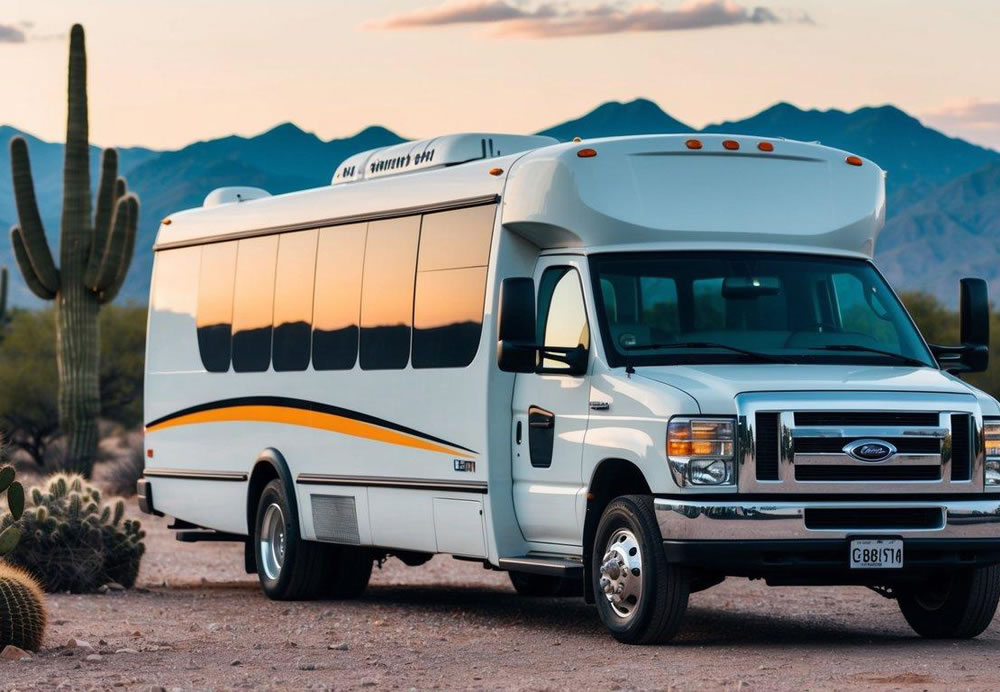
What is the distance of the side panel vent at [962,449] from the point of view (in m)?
11.0

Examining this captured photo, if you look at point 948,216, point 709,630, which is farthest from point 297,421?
point 948,216

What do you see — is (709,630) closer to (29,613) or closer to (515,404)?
(515,404)

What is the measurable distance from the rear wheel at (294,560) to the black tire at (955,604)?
4.92m

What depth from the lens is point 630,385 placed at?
11.1 metres

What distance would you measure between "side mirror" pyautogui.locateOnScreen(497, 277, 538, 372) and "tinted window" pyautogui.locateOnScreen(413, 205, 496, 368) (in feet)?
4.10

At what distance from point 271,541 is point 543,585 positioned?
7.82 feet

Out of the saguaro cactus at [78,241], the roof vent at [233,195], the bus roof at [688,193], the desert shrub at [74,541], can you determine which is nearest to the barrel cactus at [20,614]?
the bus roof at [688,193]

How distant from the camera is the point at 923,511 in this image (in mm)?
10969

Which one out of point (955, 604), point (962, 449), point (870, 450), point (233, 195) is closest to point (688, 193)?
point (870, 450)

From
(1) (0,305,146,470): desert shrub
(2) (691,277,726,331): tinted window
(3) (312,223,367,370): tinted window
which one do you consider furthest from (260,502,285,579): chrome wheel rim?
(1) (0,305,146,470): desert shrub

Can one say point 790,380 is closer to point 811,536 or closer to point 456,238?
point 811,536

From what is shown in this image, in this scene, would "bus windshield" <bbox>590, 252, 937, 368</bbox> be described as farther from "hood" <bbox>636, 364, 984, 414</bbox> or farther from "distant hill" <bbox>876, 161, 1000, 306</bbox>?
"distant hill" <bbox>876, 161, 1000, 306</bbox>

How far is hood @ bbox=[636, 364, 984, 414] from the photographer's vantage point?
10.7 m

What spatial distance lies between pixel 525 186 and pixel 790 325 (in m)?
1.93
